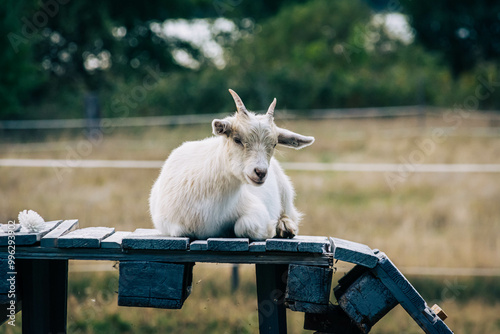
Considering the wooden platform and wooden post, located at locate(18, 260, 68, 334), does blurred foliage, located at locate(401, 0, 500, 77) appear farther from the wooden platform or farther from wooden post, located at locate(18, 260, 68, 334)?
wooden post, located at locate(18, 260, 68, 334)

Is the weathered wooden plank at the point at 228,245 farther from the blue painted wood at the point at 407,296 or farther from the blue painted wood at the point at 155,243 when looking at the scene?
the blue painted wood at the point at 407,296

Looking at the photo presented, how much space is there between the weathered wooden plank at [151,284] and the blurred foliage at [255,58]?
634 inches

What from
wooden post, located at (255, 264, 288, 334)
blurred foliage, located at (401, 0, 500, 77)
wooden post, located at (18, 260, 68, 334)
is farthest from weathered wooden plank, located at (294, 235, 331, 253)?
blurred foliage, located at (401, 0, 500, 77)

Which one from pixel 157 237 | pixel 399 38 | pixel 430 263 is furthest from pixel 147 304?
pixel 399 38

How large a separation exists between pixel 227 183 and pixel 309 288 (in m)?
0.83

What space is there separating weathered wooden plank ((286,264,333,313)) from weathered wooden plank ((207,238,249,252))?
302 mm

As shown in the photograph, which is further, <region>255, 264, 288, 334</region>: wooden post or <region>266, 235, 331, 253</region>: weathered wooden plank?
<region>255, 264, 288, 334</region>: wooden post

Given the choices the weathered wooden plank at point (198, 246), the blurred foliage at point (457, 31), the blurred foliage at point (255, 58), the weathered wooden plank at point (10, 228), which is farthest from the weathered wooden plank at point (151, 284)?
the blurred foliage at point (457, 31)

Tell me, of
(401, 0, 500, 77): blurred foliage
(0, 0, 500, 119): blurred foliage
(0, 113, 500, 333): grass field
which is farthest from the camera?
(401, 0, 500, 77): blurred foliage

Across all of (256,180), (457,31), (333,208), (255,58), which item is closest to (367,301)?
(256,180)

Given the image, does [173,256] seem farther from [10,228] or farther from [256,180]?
[10,228]

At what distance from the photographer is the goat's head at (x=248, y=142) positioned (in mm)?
3418

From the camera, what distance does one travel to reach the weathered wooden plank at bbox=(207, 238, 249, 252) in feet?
11.1

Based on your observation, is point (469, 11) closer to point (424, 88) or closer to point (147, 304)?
point (424, 88)
